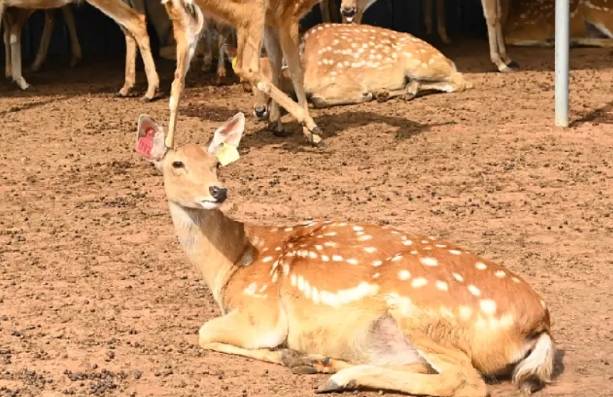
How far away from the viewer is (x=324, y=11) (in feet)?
50.2

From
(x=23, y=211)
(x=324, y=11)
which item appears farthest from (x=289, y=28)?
(x=324, y=11)

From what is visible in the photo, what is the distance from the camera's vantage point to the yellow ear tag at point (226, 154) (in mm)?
6280

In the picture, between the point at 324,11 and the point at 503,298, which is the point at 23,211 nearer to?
the point at 503,298

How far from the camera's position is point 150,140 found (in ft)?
20.9

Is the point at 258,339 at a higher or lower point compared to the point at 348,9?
higher

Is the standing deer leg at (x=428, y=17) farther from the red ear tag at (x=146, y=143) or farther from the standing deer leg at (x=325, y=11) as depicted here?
the red ear tag at (x=146, y=143)

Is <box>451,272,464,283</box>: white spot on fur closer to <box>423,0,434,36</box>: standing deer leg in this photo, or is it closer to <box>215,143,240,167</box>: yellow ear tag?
<box>215,143,240,167</box>: yellow ear tag

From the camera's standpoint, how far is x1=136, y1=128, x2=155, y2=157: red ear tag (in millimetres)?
6344

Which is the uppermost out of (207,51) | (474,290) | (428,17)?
(474,290)

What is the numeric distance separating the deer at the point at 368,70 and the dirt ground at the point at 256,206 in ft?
0.58

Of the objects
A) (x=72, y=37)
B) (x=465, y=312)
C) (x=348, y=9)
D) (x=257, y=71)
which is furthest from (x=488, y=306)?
(x=72, y=37)

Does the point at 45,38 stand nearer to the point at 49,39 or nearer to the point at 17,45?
the point at 49,39

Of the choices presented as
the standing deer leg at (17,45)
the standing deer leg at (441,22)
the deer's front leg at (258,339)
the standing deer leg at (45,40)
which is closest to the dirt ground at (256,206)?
the deer's front leg at (258,339)

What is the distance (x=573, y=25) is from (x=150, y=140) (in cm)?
934
